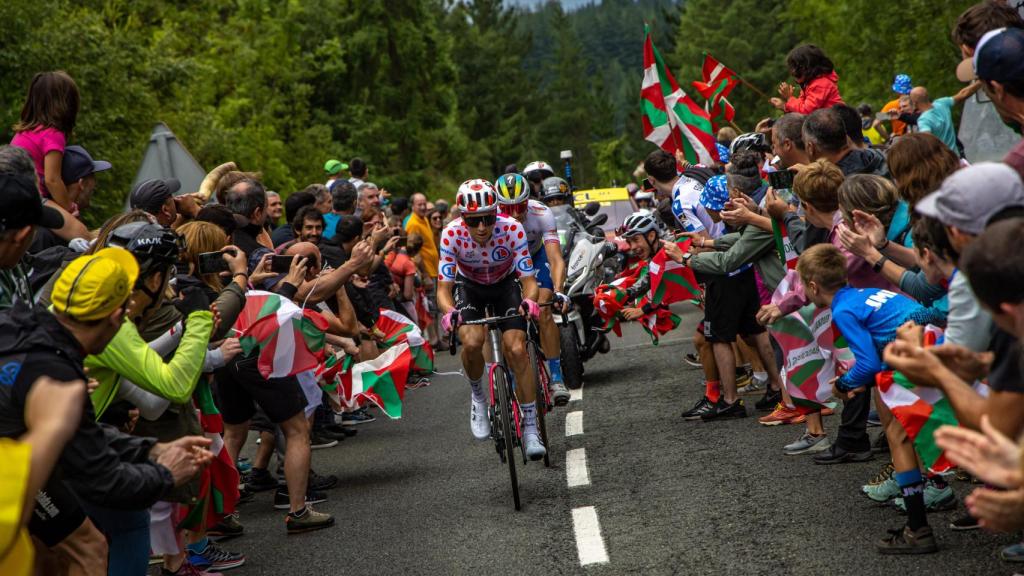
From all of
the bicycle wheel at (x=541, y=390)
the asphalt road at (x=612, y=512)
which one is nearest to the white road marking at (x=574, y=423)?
the asphalt road at (x=612, y=512)

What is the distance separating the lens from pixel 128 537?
219 inches

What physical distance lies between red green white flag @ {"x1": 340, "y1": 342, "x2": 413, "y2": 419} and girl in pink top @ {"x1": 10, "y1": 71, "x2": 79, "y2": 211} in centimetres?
250

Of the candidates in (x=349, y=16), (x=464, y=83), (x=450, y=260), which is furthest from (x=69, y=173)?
(x=464, y=83)

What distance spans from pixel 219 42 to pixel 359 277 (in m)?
26.4

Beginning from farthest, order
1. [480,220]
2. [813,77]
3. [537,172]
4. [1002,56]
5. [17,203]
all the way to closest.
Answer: [537,172]
[813,77]
[480,220]
[1002,56]
[17,203]

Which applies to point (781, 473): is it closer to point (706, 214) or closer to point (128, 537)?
point (706, 214)

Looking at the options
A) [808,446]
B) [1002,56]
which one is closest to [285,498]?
[808,446]

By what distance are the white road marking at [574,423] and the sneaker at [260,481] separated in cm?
248

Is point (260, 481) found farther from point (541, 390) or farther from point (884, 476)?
point (884, 476)

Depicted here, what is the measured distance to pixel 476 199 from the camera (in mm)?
9062

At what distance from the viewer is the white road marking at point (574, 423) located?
10.7m

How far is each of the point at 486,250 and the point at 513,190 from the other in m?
1.80

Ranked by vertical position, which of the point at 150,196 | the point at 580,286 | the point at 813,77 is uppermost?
the point at 813,77

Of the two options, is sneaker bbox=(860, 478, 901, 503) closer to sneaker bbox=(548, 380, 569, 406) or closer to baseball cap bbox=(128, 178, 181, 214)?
sneaker bbox=(548, 380, 569, 406)
